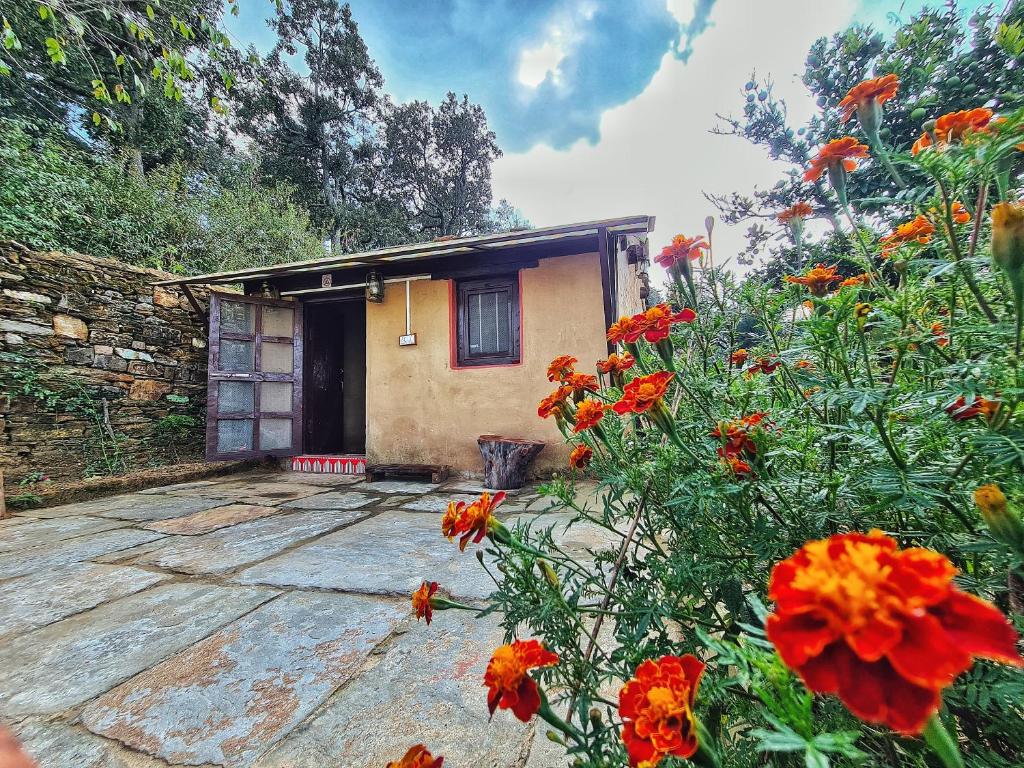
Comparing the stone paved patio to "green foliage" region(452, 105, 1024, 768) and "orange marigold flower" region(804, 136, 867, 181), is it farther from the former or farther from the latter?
"orange marigold flower" region(804, 136, 867, 181)

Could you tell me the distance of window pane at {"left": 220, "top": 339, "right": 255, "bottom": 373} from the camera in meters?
4.64

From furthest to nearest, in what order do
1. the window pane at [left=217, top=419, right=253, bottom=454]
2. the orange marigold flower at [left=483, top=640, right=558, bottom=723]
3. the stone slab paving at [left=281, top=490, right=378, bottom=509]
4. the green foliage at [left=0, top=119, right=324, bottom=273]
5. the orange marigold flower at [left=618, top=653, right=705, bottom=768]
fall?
the green foliage at [left=0, top=119, right=324, bottom=273]
the window pane at [left=217, top=419, right=253, bottom=454]
the stone slab paving at [left=281, top=490, right=378, bottom=509]
the orange marigold flower at [left=483, top=640, right=558, bottom=723]
the orange marigold flower at [left=618, top=653, right=705, bottom=768]

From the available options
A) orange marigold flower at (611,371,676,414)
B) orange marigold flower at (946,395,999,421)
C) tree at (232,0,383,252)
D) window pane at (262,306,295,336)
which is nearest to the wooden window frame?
window pane at (262,306,295,336)

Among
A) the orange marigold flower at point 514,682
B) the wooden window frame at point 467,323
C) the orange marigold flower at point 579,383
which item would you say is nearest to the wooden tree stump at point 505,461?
the wooden window frame at point 467,323

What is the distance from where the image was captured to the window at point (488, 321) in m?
4.43

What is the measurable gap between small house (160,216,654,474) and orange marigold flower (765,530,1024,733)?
11.9ft

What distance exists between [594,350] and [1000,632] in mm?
3953

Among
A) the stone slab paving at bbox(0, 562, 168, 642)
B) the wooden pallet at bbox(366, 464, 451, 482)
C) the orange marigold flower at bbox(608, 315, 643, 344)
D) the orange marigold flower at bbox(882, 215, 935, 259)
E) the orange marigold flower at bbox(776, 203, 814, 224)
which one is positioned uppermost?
the orange marigold flower at bbox(776, 203, 814, 224)

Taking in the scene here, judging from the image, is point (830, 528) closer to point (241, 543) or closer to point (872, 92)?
point (872, 92)

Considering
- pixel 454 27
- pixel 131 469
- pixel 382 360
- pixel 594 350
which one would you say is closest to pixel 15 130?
pixel 131 469

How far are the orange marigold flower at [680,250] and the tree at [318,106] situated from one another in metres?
12.1

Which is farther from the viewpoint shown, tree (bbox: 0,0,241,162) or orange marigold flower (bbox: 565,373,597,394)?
tree (bbox: 0,0,241,162)

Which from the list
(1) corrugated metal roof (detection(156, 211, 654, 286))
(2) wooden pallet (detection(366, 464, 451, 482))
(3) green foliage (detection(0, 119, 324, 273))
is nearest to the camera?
(1) corrugated metal roof (detection(156, 211, 654, 286))

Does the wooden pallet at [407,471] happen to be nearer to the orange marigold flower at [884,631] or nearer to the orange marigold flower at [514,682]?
the orange marigold flower at [514,682]
